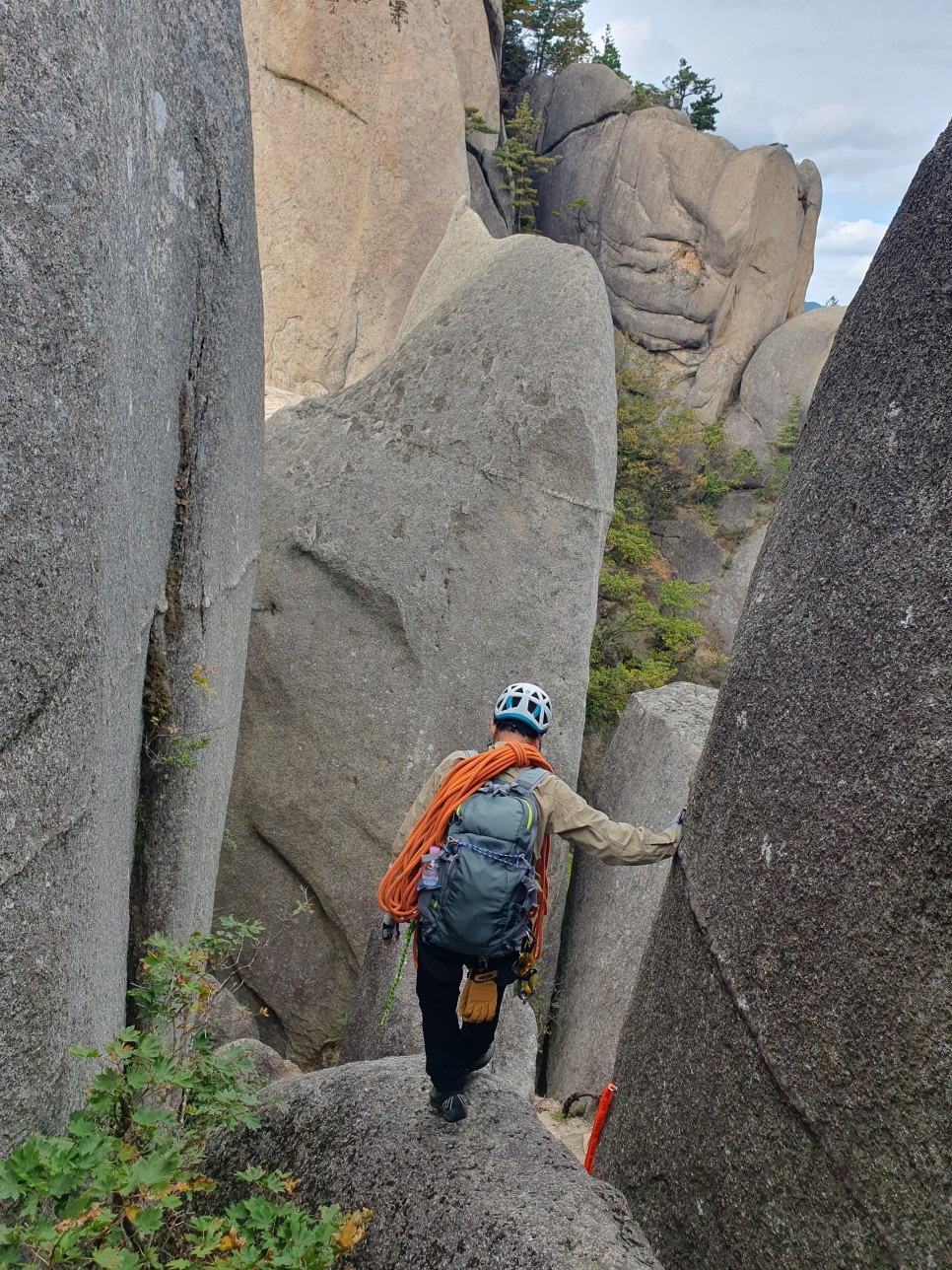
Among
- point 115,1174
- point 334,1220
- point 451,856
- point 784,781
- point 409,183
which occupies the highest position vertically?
point 409,183

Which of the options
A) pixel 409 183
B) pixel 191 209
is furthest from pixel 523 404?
pixel 409 183

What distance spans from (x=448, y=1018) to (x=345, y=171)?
1124 cm

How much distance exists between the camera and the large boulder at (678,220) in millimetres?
19734

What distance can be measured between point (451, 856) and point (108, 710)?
1176mm

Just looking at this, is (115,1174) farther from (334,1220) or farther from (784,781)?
(784,781)

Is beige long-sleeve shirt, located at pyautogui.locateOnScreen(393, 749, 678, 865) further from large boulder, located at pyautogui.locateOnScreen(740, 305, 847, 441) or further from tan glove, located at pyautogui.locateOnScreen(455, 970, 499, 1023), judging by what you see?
large boulder, located at pyautogui.locateOnScreen(740, 305, 847, 441)

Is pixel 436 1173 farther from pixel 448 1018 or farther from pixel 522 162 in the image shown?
pixel 522 162

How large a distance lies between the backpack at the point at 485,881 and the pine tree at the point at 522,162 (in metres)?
17.3

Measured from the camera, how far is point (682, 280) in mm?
20141

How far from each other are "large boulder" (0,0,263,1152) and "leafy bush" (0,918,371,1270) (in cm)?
28

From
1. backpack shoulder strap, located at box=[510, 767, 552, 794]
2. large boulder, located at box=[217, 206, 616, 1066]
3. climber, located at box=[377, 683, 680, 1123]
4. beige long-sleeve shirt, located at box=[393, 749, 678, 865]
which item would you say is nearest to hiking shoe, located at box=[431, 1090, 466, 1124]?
climber, located at box=[377, 683, 680, 1123]

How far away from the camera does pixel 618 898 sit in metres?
7.20

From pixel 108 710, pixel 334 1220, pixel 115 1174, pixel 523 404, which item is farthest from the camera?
pixel 523 404

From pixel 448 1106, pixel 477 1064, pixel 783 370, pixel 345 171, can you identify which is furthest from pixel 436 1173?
pixel 783 370
